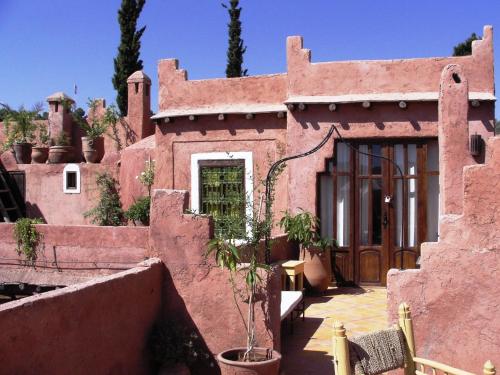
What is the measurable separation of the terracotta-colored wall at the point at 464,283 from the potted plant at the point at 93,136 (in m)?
13.1

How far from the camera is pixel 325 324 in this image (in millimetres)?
8398

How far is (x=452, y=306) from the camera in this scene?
538cm

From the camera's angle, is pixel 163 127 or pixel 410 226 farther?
pixel 163 127

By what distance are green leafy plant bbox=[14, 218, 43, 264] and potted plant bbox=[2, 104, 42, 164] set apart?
7.73 m

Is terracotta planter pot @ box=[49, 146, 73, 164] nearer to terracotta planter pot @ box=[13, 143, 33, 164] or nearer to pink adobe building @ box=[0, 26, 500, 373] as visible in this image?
terracotta planter pot @ box=[13, 143, 33, 164]

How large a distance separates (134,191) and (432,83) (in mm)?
7717

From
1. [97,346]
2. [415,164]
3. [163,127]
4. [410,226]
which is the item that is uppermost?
[163,127]

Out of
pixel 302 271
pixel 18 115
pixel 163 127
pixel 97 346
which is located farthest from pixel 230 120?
pixel 18 115

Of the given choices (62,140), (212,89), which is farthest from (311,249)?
(62,140)

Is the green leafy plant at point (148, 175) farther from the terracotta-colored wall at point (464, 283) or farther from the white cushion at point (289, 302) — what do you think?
the terracotta-colored wall at point (464, 283)

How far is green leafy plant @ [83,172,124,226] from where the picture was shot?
14859 millimetres

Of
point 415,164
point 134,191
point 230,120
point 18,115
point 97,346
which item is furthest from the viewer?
point 18,115

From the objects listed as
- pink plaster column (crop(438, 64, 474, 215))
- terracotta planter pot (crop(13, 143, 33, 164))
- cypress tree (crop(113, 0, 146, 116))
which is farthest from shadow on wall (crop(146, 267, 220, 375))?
cypress tree (crop(113, 0, 146, 116))

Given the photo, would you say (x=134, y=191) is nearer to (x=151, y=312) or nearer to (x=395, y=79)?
(x=395, y=79)
